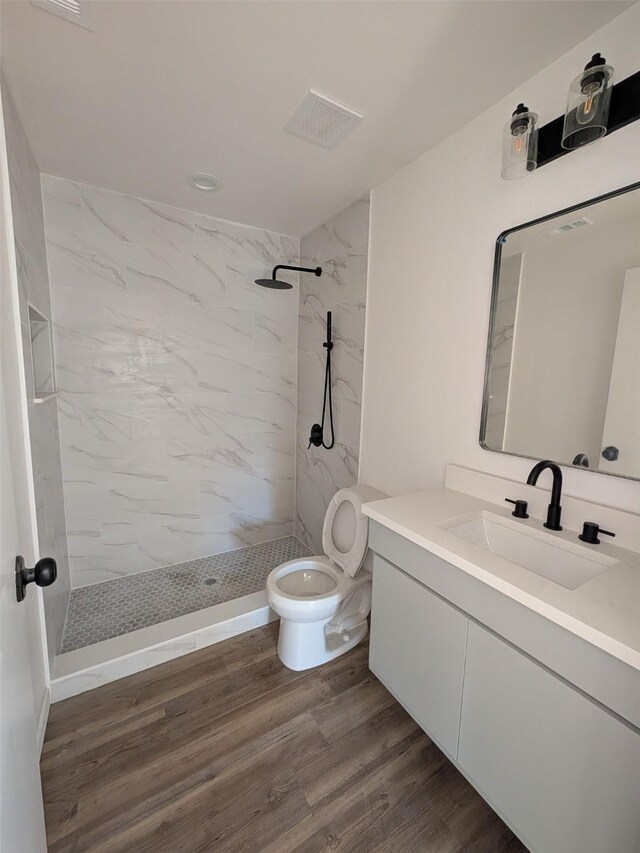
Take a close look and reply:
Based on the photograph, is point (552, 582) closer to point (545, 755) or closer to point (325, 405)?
point (545, 755)

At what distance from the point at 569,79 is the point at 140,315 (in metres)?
2.33

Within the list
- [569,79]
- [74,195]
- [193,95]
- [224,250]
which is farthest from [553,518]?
[74,195]

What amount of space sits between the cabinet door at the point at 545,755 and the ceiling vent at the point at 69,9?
2203 mm

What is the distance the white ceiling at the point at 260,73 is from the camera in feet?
3.50

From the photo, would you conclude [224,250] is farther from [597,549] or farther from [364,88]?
[597,549]

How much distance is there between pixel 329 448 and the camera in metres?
2.56

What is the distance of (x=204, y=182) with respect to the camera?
198 centimetres

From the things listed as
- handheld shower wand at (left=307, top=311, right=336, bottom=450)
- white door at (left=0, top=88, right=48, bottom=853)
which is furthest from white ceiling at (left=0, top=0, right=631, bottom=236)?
handheld shower wand at (left=307, top=311, right=336, bottom=450)

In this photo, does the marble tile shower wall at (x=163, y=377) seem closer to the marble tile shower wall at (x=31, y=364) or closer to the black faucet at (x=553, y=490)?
the marble tile shower wall at (x=31, y=364)

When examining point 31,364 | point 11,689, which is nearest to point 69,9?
point 31,364

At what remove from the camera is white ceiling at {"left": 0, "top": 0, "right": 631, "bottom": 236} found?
41.9 inches

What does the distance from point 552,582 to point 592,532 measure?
34 cm

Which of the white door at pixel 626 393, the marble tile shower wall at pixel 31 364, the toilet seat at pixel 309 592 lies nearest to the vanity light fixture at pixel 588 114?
the white door at pixel 626 393

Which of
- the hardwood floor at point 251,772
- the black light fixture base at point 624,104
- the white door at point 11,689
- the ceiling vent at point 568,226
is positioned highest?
the black light fixture base at point 624,104
